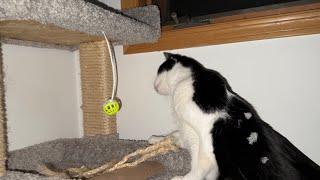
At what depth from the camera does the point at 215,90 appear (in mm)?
1041

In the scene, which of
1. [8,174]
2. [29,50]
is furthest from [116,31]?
[8,174]

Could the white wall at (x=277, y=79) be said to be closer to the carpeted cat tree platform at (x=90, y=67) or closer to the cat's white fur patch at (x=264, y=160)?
the carpeted cat tree platform at (x=90, y=67)

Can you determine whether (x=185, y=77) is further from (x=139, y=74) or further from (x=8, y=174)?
(x=8, y=174)

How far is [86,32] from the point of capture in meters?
1.09

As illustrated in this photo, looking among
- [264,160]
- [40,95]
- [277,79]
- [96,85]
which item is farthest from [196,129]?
[40,95]

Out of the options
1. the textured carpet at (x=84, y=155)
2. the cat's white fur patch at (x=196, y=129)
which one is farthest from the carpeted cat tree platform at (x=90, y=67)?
the cat's white fur patch at (x=196, y=129)

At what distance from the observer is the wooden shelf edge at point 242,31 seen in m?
1.16

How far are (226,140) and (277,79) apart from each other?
466 mm

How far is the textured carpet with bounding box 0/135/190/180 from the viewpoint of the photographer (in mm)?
1151

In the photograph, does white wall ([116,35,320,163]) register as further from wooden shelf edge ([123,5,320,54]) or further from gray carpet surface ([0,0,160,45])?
gray carpet surface ([0,0,160,45])

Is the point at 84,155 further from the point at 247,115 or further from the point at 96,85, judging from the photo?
the point at 247,115

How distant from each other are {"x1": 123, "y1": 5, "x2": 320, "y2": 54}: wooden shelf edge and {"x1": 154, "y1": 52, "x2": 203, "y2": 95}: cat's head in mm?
187

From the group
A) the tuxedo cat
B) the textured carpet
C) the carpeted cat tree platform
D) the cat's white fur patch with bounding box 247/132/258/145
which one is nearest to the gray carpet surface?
the carpeted cat tree platform

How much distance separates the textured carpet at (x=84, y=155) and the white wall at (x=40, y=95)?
0.10 meters
